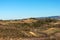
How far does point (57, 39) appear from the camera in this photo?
71.3 feet

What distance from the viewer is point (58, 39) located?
854 inches

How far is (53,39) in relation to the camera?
72.7ft

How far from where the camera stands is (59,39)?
2130 cm

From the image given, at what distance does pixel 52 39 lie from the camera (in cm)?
2228

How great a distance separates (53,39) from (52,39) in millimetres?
155

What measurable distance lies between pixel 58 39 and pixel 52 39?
81 centimetres

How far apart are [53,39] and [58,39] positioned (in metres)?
0.66

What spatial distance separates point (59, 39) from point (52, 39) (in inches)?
45.4

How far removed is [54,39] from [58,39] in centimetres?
54

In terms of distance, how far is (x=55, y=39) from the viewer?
22047 millimetres

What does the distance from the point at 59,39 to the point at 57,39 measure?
448 mm

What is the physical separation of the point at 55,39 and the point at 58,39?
0.45 metres

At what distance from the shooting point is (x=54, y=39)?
870 inches

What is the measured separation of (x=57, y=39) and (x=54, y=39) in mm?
459
